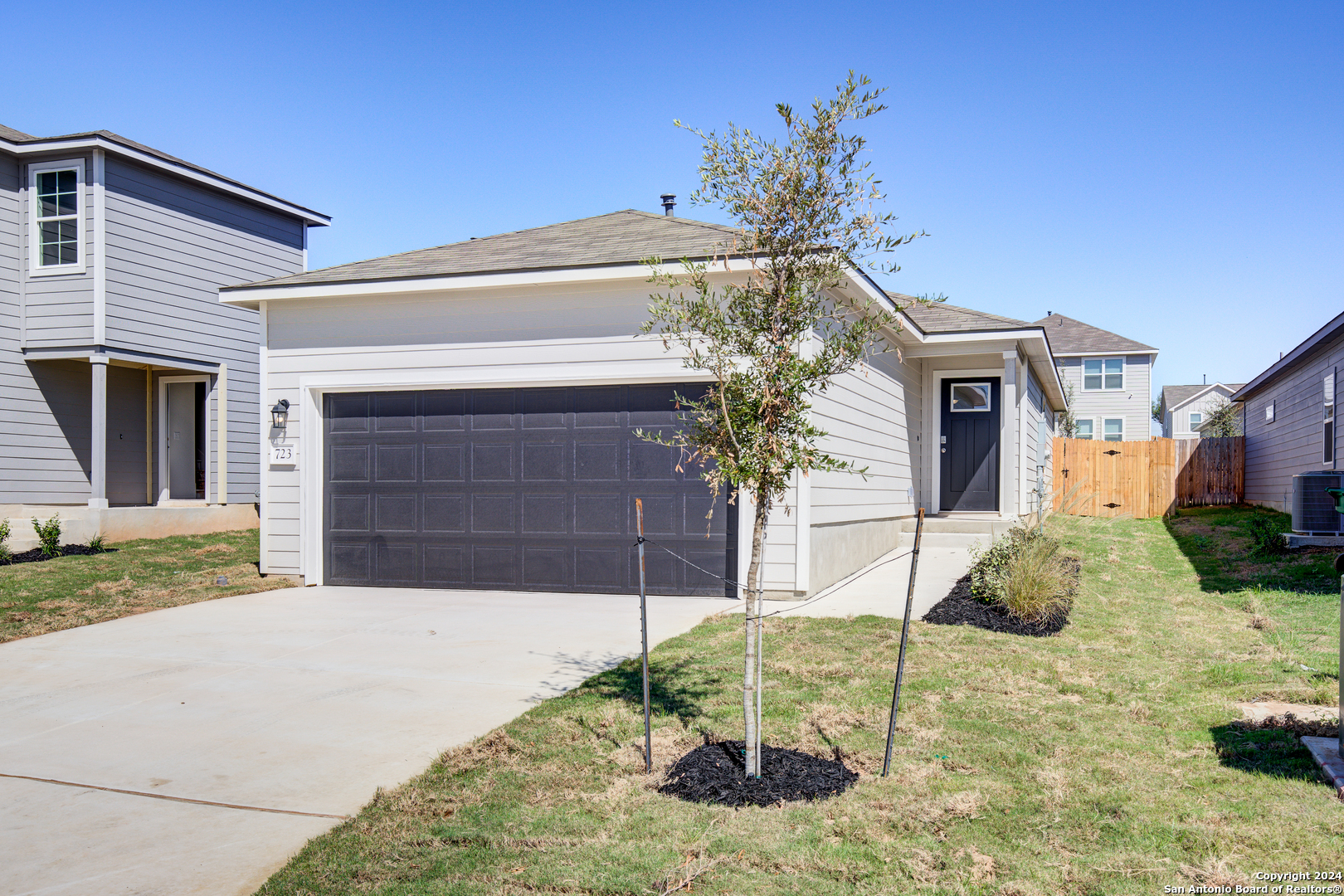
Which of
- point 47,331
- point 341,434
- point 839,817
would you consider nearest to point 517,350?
point 341,434

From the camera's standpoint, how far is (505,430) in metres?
9.55

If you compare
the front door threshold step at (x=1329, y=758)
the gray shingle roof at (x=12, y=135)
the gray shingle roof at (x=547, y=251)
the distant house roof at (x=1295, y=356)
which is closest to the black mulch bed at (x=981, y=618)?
the front door threshold step at (x=1329, y=758)

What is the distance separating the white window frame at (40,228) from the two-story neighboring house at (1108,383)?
93.5ft

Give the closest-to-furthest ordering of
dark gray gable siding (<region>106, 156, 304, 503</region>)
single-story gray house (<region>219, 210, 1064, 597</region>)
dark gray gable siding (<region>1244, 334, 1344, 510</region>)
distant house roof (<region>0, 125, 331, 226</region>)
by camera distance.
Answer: single-story gray house (<region>219, 210, 1064, 597</region>), distant house roof (<region>0, 125, 331, 226</region>), dark gray gable siding (<region>106, 156, 304, 503</region>), dark gray gable siding (<region>1244, 334, 1344, 510</region>)

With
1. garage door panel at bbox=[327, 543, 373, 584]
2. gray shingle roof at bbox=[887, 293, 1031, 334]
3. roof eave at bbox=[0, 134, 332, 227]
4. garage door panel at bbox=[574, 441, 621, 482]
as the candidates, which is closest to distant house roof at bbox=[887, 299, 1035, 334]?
gray shingle roof at bbox=[887, 293, 1031, 334]

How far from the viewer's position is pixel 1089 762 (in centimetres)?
401

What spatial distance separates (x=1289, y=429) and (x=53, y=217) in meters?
21.6

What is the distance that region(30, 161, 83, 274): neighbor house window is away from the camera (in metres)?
13.1

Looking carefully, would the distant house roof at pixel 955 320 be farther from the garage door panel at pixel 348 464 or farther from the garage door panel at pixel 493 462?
the garage door panel at pixel 348 464

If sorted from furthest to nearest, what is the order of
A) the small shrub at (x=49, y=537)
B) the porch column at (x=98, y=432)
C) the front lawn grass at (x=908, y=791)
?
the porch column at (x=98, y=432) < the small shrub at (x=49, y=537) < the front lawn grass at (x=908, y=791)

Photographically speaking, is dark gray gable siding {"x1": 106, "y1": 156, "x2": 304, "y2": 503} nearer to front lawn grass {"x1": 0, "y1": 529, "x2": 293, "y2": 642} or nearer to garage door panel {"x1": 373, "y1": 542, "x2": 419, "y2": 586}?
front lawn grass {"x1": 0, "y1": 529, "x2": 293, "y2": 642}

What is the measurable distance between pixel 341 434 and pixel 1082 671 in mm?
7935

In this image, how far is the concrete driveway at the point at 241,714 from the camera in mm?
3287

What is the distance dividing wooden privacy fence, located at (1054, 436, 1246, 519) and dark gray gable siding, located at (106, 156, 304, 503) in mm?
16935
